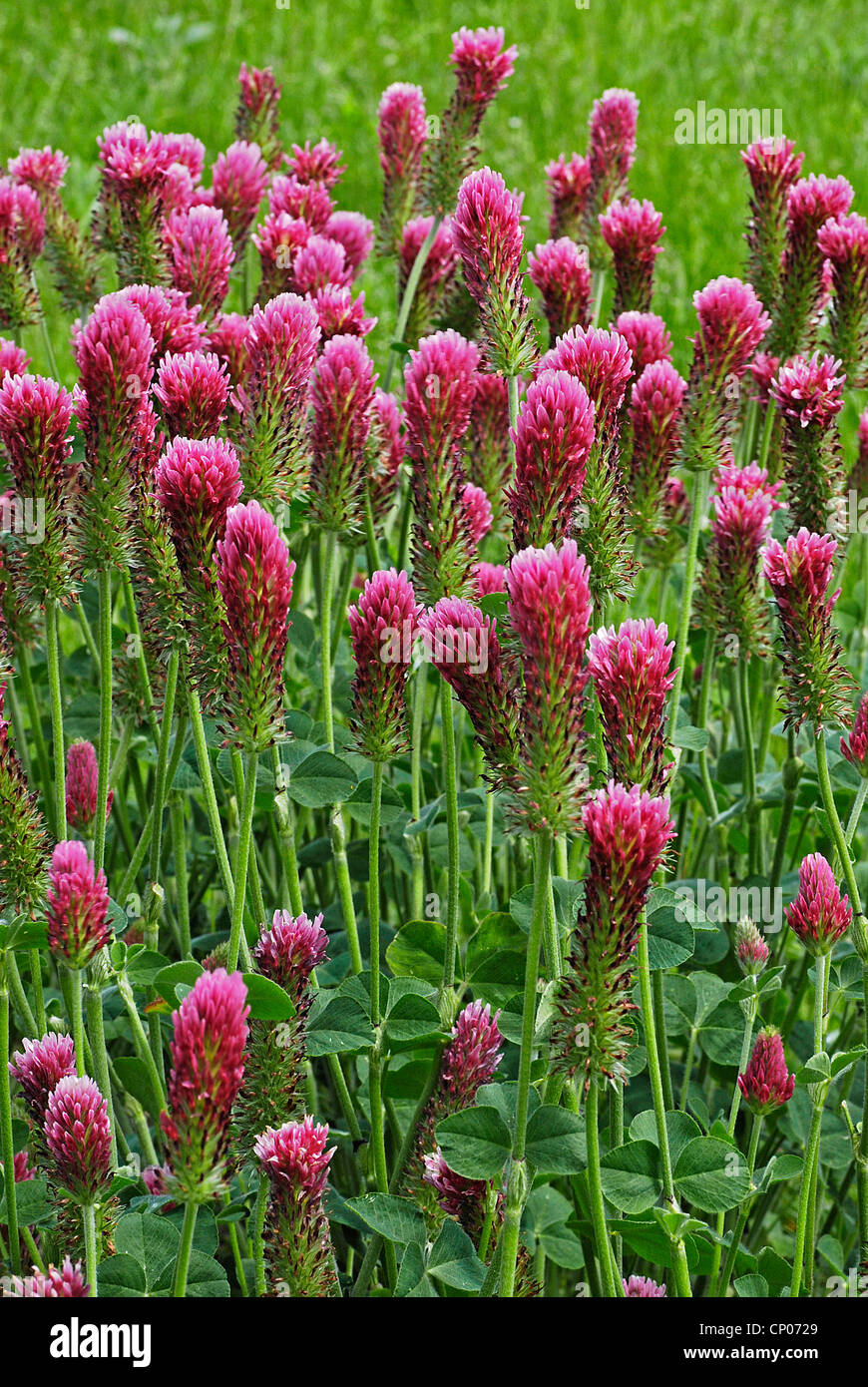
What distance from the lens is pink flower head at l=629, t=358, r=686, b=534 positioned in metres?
2.10

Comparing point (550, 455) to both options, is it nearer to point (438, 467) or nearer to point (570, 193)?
point (438, 467)

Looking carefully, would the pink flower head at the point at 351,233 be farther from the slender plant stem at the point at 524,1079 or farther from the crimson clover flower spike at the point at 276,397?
Result: the slender plant stem at the point at 524,1079

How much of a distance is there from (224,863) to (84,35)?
268 inches

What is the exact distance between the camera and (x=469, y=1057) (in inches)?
68.9

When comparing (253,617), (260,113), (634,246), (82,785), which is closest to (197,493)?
(253,617)

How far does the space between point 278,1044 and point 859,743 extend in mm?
795

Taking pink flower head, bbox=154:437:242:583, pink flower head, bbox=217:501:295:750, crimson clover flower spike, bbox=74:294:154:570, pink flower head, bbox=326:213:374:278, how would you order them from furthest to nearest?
pink flower head, bbox=326:213:374:278 → crimson clover flower spike, bbox=74:294:154:570 → pink flower head, bbox=154:437:242:583 → pink flower head, bbox=217:501:295:750

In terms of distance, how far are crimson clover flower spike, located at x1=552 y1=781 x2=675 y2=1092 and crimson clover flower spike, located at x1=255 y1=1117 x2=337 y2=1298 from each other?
0.89ft

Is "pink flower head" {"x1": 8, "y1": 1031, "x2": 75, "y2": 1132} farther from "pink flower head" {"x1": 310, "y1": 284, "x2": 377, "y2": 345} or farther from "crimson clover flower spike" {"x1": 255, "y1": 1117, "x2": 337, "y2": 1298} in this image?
"pink flower head" {"x1": 310, "y1": 284, "x2": 377, "y2": 345}

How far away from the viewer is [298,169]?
2.87 m

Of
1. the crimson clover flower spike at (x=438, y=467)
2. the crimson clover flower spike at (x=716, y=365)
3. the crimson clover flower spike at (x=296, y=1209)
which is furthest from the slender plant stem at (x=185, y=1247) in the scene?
the crimson clover flower spike at (x=716, y=365)

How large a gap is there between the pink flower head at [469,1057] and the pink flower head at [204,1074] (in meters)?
0.47

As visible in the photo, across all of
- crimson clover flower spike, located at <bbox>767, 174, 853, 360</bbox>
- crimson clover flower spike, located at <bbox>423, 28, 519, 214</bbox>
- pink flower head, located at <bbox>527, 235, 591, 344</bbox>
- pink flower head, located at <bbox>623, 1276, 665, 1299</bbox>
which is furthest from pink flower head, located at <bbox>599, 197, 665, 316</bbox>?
pink flower head, located at <bbox>623, 1276, 665, 1299</bbox>
